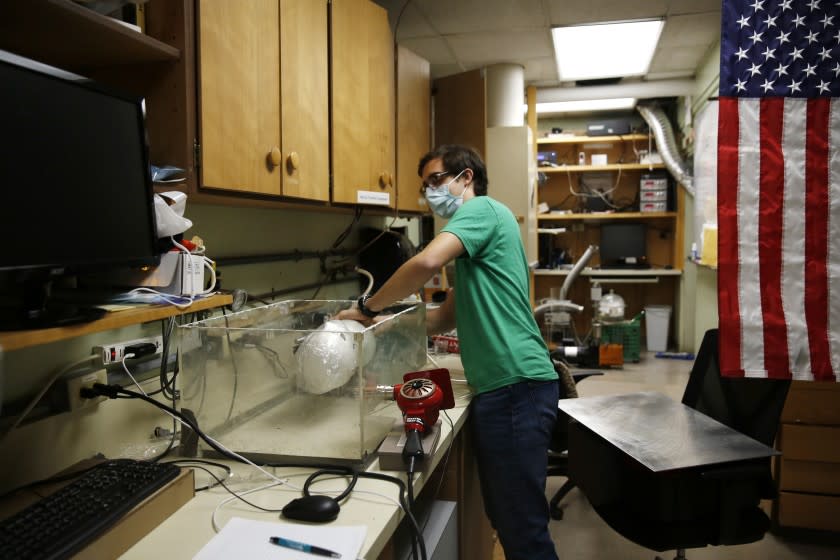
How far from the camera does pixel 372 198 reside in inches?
83.6

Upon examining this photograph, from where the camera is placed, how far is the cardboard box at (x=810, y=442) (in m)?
2.30

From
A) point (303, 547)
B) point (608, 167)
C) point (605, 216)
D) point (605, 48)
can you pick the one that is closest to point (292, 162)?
point (303, 547)

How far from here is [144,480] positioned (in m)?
1.02

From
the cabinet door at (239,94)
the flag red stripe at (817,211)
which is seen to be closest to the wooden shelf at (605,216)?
the flag red stripe at (817,211)

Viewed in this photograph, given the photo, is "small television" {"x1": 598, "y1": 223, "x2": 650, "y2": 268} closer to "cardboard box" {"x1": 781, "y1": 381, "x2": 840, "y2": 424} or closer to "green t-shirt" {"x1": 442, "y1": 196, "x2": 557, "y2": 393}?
"cardboard box" {"x1": 781, "y1": 381, "x2": 840, "y2": 424}

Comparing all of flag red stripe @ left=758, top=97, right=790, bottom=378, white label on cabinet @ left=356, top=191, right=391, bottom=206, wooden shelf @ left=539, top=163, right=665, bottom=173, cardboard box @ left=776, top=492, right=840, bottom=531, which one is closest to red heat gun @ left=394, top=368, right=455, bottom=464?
white label on cabinet @ left=356, top=191, right=391, bottom=206

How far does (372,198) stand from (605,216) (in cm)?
449

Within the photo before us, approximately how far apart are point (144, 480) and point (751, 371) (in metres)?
1.79

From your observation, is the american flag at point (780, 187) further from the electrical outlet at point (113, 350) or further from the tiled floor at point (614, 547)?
the electrical outlet at point (113, 350)

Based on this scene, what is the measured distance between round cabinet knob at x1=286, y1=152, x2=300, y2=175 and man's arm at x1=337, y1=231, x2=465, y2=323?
43 centimetres

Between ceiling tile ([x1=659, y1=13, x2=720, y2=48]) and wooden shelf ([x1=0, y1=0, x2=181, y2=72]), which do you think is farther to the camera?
ceiling tile ([x1=659, y1=13, x2=720, y2=48])

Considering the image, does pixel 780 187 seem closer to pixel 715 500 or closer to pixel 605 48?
pixel 715 500

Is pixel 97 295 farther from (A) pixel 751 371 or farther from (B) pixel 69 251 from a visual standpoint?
(A) pixel 751 371

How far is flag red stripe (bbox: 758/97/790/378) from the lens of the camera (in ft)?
5.94
